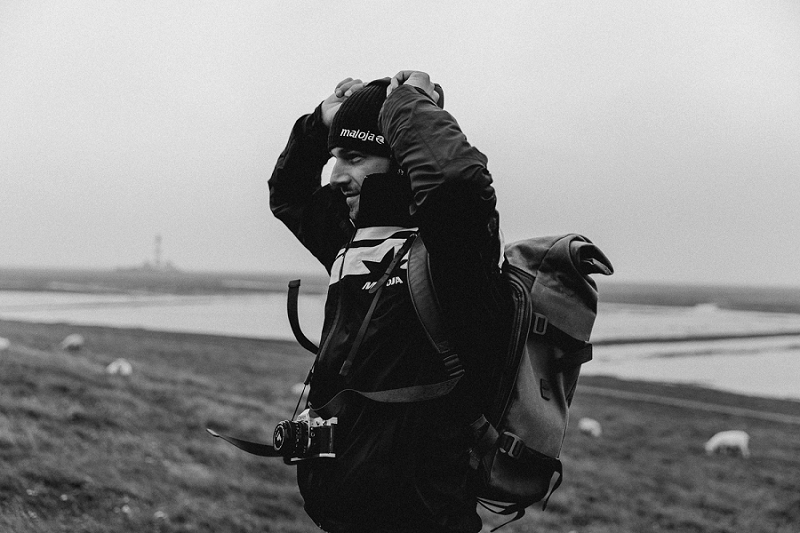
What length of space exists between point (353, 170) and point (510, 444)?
3.49ft

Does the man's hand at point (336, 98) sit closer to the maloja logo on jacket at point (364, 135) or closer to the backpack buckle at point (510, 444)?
the maloja logo on jacket at point (364, 135)

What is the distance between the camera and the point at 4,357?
13.0 metres

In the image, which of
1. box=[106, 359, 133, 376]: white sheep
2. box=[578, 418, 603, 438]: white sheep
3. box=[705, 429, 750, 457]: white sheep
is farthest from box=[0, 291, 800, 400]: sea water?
box=[705, 429, 750, 457]: white sheep

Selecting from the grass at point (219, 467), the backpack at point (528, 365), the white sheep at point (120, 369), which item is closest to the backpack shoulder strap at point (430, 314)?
the backpack at point (528, 365)

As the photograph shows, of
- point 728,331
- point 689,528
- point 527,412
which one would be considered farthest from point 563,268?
point 728,331

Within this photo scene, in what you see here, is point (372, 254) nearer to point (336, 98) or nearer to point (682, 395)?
point (336, 98)

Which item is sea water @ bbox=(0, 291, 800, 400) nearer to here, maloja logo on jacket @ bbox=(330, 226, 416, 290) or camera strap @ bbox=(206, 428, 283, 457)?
camera strap @ bbox=(206, 428, 283, 457)

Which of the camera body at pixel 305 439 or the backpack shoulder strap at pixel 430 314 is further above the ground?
the backpack shoulder strap at pixel 430 314

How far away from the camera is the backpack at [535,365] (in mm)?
2398

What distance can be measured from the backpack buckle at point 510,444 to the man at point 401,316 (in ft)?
0.36

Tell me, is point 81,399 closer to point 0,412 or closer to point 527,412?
point 0,412

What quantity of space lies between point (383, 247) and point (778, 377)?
110ft

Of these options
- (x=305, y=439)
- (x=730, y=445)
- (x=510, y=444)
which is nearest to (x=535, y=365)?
(x=510, y=444)

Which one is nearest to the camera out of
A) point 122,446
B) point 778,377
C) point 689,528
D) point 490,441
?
point 490,441
